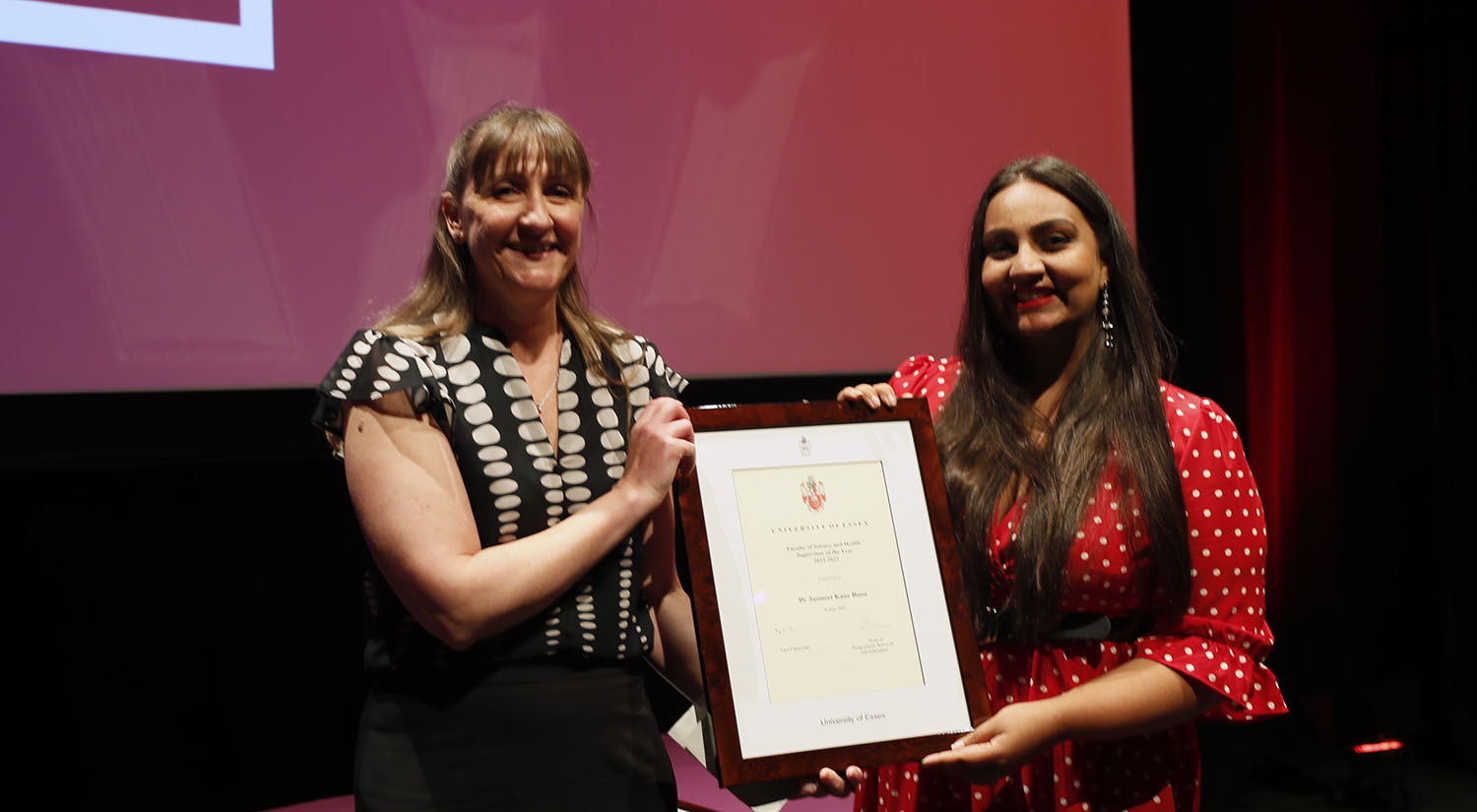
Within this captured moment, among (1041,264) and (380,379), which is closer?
(380,379)

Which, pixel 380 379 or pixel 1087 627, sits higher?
pixel 380 379

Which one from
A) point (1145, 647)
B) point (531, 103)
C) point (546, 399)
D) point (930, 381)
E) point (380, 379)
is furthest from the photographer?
point (531, 103)

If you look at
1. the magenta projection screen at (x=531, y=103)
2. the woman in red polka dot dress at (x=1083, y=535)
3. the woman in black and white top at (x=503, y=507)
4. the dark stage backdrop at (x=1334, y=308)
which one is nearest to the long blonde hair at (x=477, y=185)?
the woman in black and white top at (x=503, y=507)

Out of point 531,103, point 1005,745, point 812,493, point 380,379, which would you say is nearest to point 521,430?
point 380,379

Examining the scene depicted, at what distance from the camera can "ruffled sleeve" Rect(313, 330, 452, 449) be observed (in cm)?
116

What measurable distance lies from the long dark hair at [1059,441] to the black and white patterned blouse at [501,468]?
0.48m

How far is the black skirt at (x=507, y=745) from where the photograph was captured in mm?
1187

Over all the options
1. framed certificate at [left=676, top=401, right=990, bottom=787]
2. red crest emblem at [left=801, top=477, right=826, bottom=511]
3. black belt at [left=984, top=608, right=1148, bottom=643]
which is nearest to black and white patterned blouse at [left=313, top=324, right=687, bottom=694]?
framed certificate at [left=676, top=401, right=990, bottom=787]

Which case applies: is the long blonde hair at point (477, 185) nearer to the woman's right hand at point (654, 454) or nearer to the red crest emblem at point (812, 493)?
the woman's right hand at point (654, 454)

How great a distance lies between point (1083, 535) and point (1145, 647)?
16 cm

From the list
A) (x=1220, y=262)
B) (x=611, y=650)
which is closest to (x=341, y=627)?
(x=611, y=650)

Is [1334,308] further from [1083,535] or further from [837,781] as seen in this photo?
[837,781]

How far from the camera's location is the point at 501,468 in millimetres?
1209

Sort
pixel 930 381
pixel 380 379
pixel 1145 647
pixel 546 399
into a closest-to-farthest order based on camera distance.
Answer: pixel 380 379, pixel 546 399, pixel 1145 647, pixel 930 381
